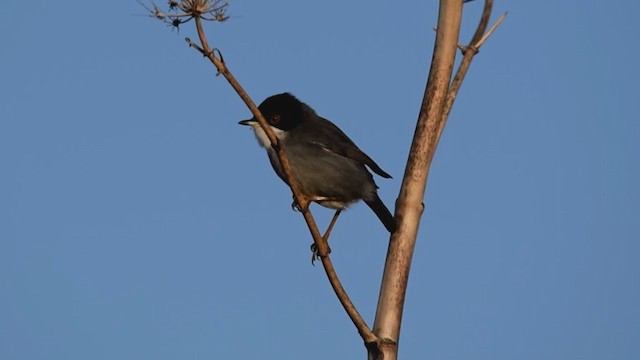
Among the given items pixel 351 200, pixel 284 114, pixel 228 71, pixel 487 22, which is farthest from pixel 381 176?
pixel 228 71

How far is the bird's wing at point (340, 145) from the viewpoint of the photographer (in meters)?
8.05

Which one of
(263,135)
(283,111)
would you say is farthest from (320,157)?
(283,111)

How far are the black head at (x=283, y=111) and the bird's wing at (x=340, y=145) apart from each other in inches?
8.6

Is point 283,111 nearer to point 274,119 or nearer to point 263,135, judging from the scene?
point 274,119

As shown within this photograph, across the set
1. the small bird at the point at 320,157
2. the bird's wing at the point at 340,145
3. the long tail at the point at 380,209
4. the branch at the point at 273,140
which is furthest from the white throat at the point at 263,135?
the branch at the point at 273,140

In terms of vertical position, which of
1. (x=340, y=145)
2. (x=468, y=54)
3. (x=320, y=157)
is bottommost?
(x=468, y=54)

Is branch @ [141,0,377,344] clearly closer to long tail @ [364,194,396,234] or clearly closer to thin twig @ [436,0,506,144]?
thin twig @ [436,0,506,144]

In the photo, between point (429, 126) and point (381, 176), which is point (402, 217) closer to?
point (429, 126)

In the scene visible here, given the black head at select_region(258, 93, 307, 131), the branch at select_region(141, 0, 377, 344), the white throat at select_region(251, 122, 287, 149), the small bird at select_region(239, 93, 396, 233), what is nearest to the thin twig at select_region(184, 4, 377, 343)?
the branch at select_region(141, 0, 377, 344)

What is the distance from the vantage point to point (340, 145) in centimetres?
810

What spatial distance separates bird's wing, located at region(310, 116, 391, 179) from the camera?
8.05 m

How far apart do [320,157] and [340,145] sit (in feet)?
1.05

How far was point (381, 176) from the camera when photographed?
834cm

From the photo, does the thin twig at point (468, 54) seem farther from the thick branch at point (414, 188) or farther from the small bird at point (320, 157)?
the small bird at point (320, 157)
